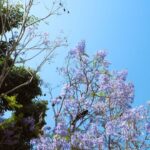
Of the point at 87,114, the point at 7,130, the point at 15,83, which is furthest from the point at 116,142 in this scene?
the point at 15,83

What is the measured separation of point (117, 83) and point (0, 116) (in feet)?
27.5

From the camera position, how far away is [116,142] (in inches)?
420

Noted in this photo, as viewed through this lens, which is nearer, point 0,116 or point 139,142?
point 139,142

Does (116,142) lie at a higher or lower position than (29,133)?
lower

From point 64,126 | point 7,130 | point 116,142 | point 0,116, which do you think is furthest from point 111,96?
point 0,116

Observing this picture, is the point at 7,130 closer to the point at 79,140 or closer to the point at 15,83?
the point at 15,83

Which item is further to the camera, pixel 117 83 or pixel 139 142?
pixel 117 83

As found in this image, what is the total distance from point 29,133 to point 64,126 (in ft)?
30.1

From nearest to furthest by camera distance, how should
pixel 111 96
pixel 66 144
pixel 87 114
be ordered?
pixel 66 144 < pixel 111 96 < pixel 87 114

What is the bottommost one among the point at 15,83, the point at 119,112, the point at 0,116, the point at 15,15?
the point at 119,112

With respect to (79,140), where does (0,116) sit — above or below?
above

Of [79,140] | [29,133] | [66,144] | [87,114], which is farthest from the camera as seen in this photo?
[29,133]

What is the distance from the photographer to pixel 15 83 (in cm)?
2073

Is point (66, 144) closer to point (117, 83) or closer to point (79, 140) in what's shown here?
point (79, 140)
